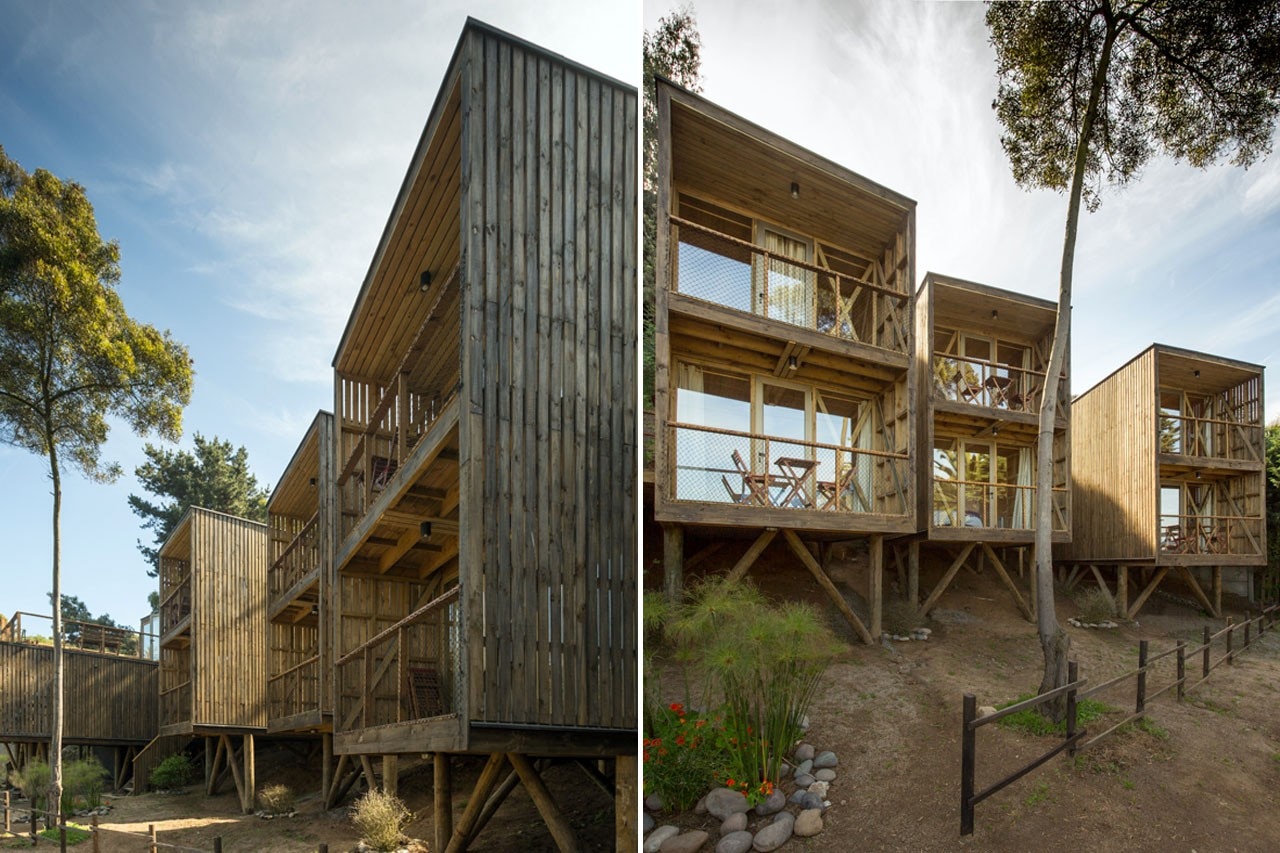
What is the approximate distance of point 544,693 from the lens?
4.05 meters

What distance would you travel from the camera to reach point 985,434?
4.11 meters

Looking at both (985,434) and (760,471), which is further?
(985,434)

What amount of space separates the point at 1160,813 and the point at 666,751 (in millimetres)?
1450

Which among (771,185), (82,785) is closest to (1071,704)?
(771,185)

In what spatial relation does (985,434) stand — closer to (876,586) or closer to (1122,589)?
(876,586)

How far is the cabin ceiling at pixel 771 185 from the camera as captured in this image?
134 inches

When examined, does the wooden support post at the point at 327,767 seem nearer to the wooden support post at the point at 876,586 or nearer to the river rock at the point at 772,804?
the wooden support post at the point at 876,586

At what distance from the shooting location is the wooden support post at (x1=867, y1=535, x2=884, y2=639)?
2.91 meters

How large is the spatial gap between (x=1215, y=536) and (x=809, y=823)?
1.34 m

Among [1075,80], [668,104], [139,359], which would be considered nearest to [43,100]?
[139,359]

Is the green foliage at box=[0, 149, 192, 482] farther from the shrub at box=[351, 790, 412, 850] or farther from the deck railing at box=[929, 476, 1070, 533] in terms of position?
the deck railing at box=[929, 476, 1070, 533]

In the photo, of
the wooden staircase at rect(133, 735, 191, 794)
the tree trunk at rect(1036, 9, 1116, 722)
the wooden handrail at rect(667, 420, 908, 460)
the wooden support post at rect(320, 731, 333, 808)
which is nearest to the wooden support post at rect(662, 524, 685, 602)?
the wooden handrail at rect(667, 420, 908, 460)

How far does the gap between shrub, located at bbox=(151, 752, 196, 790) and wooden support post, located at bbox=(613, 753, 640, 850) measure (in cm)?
1168

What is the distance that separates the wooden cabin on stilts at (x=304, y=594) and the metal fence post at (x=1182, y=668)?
23.3 feet
